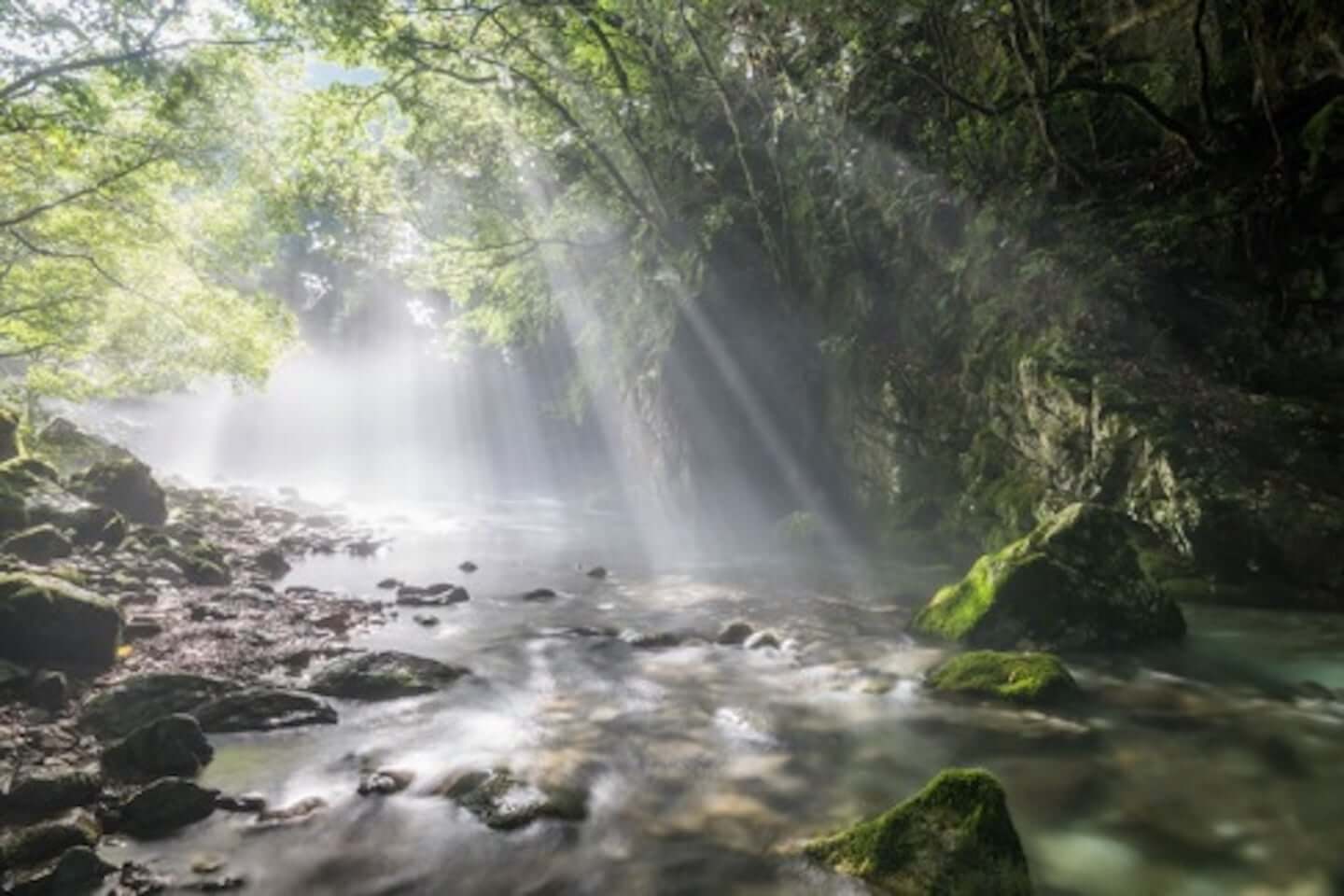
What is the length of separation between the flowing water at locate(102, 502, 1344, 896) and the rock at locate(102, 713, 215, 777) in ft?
0.66

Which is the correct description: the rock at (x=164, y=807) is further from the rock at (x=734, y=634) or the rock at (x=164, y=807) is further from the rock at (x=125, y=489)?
the rock at (x=125, y=489)

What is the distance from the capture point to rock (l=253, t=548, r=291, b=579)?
14531mm

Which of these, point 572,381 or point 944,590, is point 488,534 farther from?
point 944,590

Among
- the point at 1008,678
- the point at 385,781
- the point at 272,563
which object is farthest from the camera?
the point at 272,563

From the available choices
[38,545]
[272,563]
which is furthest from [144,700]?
[272,563]

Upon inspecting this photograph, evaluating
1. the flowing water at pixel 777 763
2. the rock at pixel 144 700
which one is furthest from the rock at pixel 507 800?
the rock at pixel 144 700

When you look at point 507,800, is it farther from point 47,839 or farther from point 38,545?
point 38,545

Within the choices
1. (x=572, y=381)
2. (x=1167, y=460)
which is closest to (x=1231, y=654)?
(x=1167, y=460)

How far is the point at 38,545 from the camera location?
459 inches

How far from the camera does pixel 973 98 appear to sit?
1398cm

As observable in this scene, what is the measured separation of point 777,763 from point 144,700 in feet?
18.1

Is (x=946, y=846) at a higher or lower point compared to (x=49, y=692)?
lower

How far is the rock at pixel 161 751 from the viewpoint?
542 cm

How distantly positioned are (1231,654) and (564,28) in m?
15.8
